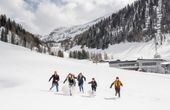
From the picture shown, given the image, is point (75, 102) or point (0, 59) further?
point (0, 59)

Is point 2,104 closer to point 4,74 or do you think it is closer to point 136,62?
point 4,74

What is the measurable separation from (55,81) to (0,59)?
112ft

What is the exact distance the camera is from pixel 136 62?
17438 cm

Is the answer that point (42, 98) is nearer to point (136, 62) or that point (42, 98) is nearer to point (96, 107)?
point (96, 107)

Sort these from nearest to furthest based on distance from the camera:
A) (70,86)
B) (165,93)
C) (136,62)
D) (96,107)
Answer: (96,107) → (70,86) → (165,93) → (136,62)

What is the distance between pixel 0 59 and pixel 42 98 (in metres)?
39.7

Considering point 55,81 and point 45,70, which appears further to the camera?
point 45,70

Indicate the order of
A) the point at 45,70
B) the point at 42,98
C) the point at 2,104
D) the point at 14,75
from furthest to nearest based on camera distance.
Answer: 1. the point at 45,70
2. the point at 14,75
3. the point at 42,98
4. the point at 2,104

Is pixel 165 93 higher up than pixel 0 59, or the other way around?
pixel 0 59

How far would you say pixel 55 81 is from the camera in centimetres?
3306

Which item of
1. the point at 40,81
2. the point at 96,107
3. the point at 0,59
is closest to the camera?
the point at 96,107

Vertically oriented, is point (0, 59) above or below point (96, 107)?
above

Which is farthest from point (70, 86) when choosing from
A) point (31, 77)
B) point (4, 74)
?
point (4, 74)

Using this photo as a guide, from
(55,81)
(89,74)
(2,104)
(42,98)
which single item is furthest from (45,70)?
(2,104)
